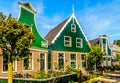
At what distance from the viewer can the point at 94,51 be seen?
2916 cm

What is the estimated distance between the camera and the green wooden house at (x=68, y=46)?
88.8 feet

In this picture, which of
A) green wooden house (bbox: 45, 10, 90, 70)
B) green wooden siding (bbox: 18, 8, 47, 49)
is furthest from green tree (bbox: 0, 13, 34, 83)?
green wooden house (bbox: 45, 10, 90, 70)

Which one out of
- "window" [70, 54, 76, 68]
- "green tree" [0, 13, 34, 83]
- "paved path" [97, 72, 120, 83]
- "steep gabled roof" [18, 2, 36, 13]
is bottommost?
"paved path" [97, 72, 120, 83]

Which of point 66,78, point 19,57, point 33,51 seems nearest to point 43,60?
point 33,51

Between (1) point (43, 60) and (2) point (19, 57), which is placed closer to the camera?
(2) point (19, 57)

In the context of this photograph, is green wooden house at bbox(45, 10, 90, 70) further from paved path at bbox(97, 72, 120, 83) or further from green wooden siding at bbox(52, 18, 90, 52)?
paved path at bbox(97, 72, 120, 83)

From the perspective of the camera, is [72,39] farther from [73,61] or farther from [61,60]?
[61,60]

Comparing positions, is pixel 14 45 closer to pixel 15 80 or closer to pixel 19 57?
pixel 19 57

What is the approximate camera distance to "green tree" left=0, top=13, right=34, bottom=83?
12.4 m

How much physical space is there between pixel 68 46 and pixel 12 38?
17030 mm

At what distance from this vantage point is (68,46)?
2908 centimetres

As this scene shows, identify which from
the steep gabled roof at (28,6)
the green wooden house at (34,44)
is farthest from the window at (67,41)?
the steep gabled roof at (28,6)

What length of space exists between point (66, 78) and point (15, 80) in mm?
5866

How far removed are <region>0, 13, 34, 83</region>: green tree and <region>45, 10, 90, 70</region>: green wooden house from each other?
1322cm
